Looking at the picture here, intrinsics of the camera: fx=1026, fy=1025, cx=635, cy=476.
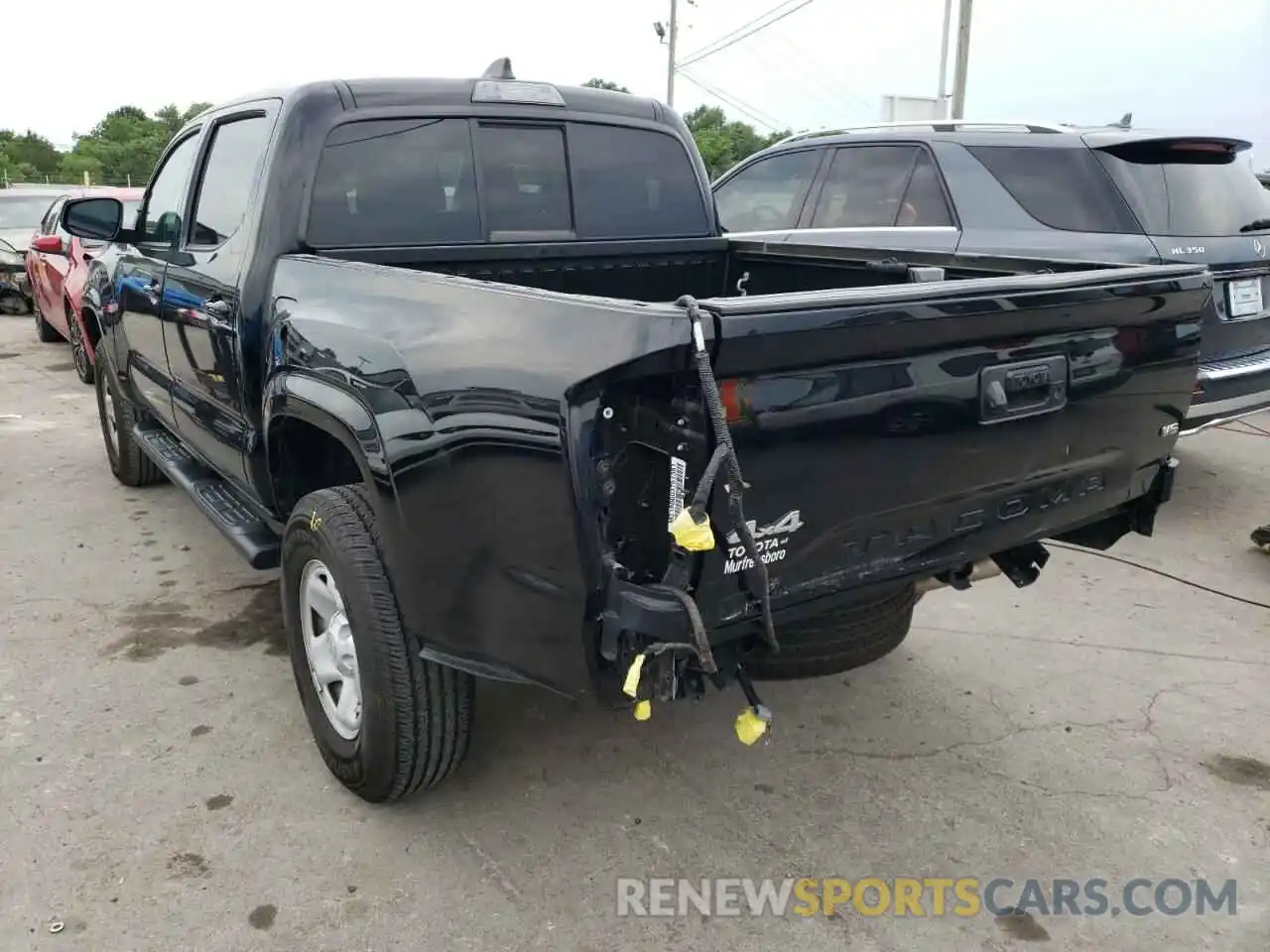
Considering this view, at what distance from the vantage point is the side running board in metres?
3.49

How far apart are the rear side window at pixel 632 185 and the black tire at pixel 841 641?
1870 millimetres

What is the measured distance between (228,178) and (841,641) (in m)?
2.81

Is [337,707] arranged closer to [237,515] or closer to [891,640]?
[237,515]

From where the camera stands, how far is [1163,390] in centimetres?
286

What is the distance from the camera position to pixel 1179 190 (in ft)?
17.5

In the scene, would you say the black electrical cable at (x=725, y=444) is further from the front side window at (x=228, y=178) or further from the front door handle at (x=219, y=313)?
the front side window at (x=228, y=178)

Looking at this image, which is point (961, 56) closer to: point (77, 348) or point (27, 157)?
point (77, 348)

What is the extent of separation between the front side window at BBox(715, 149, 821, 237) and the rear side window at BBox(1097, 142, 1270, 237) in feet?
6.43

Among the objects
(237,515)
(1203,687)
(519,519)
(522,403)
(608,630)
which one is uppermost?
(522,403)

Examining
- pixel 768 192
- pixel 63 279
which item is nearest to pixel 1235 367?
pixel 768 192

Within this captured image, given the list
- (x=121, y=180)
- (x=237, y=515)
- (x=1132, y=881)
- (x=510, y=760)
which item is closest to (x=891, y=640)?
(x=1132, y=881)

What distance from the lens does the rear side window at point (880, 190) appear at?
5.98m

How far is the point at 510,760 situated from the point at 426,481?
4.06ft
